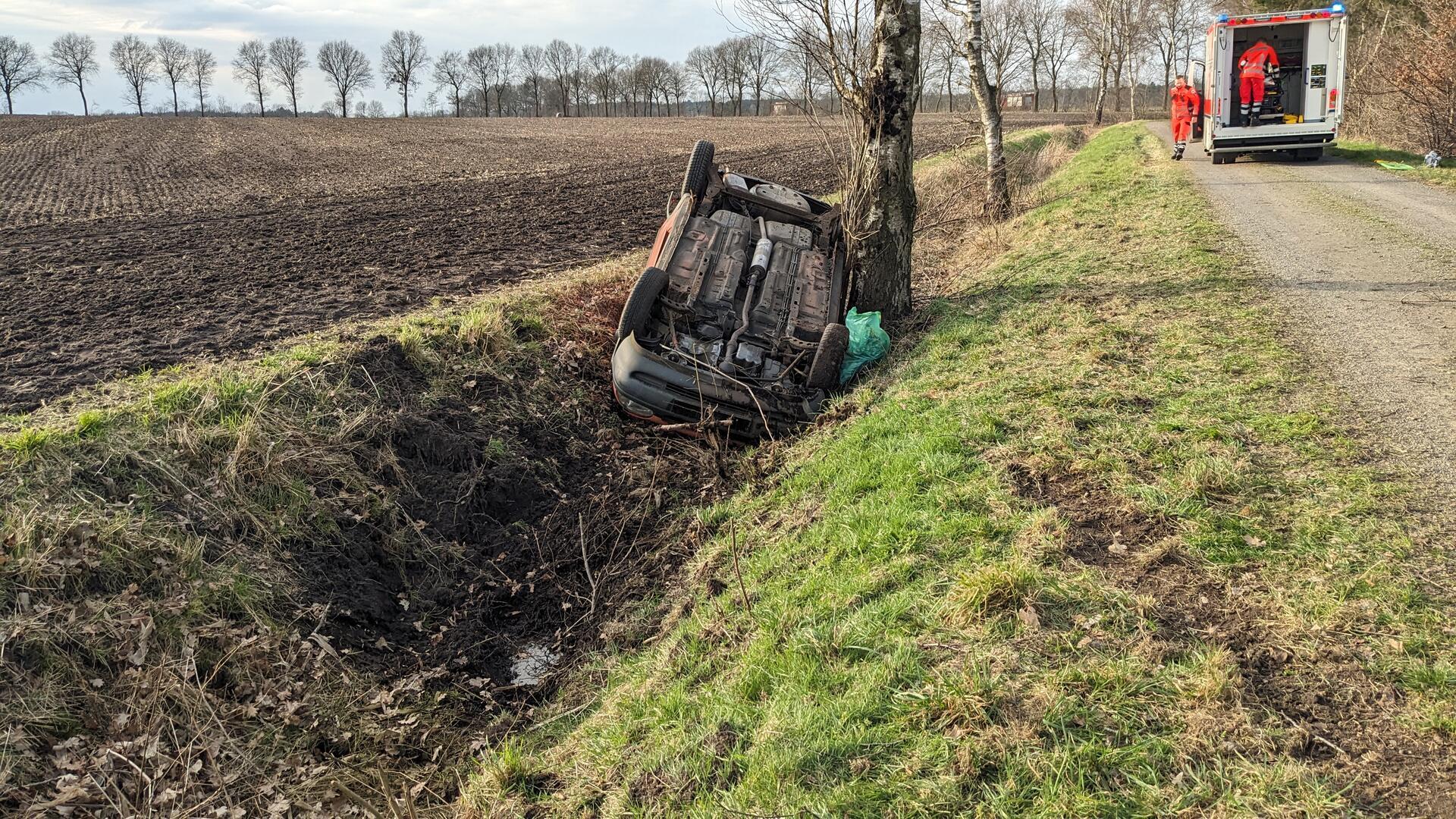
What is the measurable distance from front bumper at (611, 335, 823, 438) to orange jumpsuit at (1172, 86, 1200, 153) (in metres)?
14.2

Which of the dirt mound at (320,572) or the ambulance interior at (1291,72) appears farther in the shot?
the ambulance interior at (1291,72)

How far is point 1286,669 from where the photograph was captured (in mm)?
3275

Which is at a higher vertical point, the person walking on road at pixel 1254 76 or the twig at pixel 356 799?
the person walking on road at pixel 1254 76

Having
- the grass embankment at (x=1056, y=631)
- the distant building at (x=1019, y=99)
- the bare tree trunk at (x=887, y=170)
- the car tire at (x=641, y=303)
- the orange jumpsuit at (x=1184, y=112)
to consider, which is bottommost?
the grass embankment at (x=1056, y=631)

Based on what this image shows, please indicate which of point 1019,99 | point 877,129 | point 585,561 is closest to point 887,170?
point 877,129

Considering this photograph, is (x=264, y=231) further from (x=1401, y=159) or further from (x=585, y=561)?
(x=1401, y=159)

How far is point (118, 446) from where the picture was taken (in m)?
5.55

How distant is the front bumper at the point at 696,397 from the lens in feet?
24.5

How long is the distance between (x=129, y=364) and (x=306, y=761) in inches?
182

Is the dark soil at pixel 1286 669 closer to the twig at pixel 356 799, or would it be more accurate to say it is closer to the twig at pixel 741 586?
the twig at pixel 741 586

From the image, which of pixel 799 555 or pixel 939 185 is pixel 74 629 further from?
pixel 939 185

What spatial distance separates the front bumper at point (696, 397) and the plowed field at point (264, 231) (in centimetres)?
335

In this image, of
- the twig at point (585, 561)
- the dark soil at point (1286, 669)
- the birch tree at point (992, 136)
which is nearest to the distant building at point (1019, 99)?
the birch tree at point (992, 136)

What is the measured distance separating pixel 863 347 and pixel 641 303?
7.47ft
